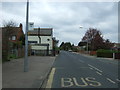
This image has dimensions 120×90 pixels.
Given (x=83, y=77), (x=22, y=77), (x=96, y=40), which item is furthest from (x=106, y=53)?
(x=22, y=77)

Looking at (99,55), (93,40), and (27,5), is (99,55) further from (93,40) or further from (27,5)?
(27,5)

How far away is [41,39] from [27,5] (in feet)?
153

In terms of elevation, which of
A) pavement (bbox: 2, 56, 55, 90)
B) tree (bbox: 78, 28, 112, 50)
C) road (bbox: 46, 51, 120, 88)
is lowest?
road (bbox: 46, 51, 120, 88)

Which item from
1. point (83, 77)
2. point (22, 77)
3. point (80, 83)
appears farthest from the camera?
point (83, 77)

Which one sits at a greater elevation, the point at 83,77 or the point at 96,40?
the point at 96,40

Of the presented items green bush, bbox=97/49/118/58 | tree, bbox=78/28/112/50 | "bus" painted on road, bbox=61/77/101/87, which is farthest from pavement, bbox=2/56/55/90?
tree, bbox=78/28/112/50

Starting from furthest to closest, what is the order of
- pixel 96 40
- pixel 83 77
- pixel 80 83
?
pixel 96 40
pixel 83 77
pixel 80 83

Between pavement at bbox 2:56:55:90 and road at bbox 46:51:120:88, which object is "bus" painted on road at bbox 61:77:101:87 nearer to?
road at bbox 46:51:120:88

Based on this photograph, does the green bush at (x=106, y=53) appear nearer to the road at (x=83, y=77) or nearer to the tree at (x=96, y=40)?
the tree at (x=96, y=40)

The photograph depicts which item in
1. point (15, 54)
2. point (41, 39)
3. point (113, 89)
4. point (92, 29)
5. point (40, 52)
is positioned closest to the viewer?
point (113, 89)

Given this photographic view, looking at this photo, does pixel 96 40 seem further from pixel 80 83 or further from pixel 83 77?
pixel 80 83

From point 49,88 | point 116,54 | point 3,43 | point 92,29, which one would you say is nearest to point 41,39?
point 92,29

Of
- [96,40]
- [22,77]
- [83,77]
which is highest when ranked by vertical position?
[96,40]

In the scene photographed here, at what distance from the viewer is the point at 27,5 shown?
12.3 meters
